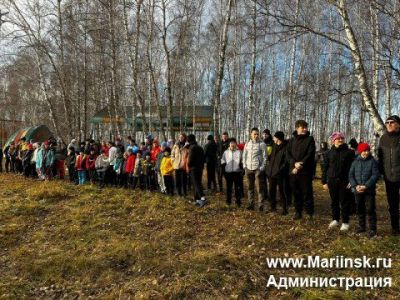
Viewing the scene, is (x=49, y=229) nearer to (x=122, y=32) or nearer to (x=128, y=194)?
(x=128, y=194)

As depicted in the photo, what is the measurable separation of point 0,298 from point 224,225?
14.0ft

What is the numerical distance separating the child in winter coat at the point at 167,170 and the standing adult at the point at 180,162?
308mm

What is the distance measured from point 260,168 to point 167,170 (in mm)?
3438

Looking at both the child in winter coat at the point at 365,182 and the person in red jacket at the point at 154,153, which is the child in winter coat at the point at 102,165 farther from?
the child in winter coat at the point at 365,182

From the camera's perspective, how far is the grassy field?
17.4 feet

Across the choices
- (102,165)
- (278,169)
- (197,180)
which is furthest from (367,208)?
(102,165)

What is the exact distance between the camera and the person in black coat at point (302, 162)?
720 centimetres

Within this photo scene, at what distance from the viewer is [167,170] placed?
10820 millimetres

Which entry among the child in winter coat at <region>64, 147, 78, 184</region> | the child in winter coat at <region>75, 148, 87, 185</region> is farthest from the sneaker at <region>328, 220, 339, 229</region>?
the child in winter coat at <region>64, 147, 78, 184</region>

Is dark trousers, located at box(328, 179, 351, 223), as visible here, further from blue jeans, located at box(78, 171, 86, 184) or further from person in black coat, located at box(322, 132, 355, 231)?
blue jeans, located at box(78, 171, 86, 184)

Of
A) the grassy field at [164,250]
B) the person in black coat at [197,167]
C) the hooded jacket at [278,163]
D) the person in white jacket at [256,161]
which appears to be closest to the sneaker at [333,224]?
the grassy field at [164,250]

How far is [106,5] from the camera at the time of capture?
15.2 metres

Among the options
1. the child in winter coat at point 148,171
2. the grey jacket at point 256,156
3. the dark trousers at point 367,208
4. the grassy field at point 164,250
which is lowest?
the grassy field at point 164,250

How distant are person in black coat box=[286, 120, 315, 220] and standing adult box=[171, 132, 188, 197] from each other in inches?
141
